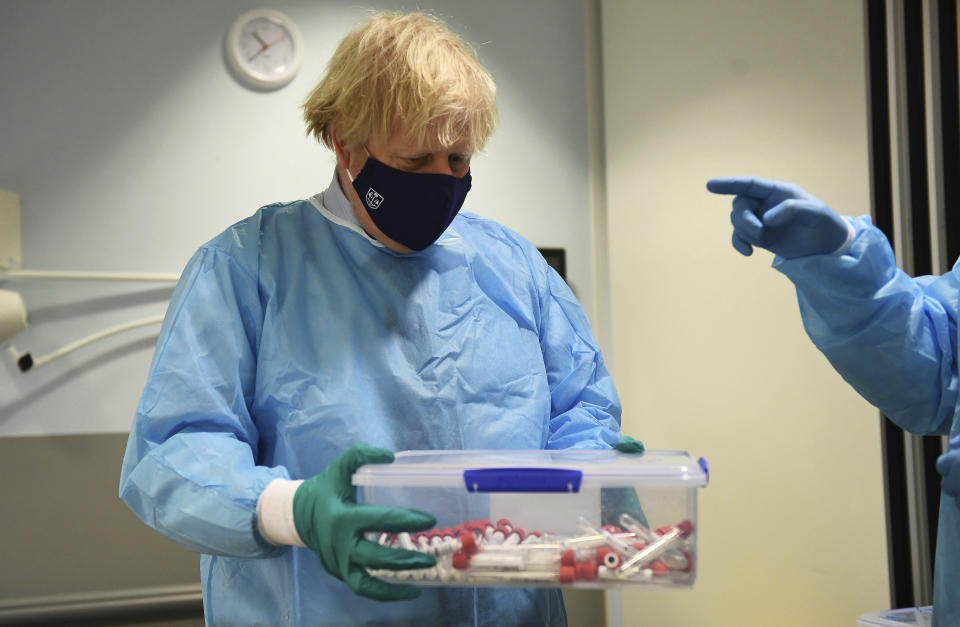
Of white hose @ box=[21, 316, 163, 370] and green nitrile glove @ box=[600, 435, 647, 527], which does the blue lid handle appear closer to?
green nitrile glove @ box=[600, 435, 647, 527]

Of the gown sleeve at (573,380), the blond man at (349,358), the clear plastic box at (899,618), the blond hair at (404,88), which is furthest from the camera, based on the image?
the clear plastic box at (899,618)

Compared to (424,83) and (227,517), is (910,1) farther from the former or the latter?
(227,517)

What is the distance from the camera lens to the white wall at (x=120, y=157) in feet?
6.88

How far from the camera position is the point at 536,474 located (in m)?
0.84

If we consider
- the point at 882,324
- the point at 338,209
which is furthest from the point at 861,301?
the point at 338,209

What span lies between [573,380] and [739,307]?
100cm

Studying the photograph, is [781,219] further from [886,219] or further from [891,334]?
[886,219]

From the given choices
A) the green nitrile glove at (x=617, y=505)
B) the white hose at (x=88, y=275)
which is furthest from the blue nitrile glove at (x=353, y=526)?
the white hose at (x=88, y=275)

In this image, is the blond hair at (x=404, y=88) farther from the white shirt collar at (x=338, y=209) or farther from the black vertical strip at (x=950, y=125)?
the black vertical strip at (x=950, y=125)

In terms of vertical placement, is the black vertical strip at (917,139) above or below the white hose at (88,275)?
above

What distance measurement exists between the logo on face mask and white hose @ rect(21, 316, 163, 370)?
1243mm

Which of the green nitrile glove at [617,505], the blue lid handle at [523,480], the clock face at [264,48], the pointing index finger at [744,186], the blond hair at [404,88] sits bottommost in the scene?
the green nitrile glove at [617,505]

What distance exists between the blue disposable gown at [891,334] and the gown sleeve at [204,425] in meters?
0.71

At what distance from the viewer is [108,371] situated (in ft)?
6.94
